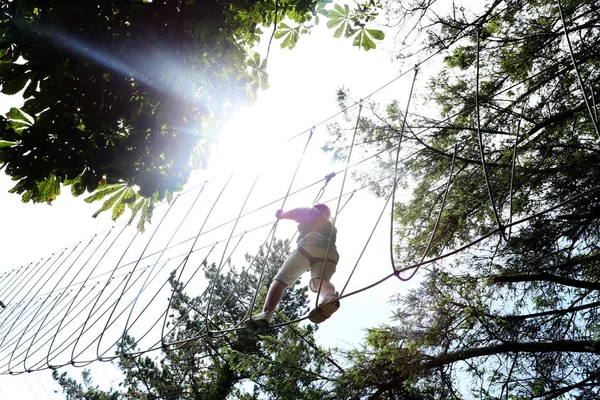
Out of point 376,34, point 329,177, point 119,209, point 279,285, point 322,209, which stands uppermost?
point 376,34

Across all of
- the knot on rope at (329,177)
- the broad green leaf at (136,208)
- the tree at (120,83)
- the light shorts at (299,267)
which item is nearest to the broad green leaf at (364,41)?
the tree at (120,83)

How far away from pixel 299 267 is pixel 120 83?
1.27 metres

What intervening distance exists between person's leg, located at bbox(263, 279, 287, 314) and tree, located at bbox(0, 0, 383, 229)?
73cm

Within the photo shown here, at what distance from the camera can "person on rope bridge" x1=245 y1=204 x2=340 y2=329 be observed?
1.94 metres

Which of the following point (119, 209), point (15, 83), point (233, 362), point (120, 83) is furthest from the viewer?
point (233, 362)

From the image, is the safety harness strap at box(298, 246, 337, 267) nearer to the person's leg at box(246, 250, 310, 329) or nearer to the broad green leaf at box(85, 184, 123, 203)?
the person's leg at box(246, 250, 310, 329)

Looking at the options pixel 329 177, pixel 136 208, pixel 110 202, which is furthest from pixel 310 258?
pixel 110 202

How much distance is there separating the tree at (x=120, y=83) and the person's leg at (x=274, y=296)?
0.73 metres

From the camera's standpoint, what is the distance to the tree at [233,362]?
183 inches

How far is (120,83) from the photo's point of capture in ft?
5.77

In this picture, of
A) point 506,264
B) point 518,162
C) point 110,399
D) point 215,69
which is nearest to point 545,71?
point 518,162

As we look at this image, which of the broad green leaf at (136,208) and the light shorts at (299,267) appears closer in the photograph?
the light shorts at (299,267)

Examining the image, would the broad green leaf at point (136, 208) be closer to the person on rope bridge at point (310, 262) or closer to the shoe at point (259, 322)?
the person on rope bridge at point (310, 262)

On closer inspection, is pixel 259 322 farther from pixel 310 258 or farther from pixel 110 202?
pixel 110 202
